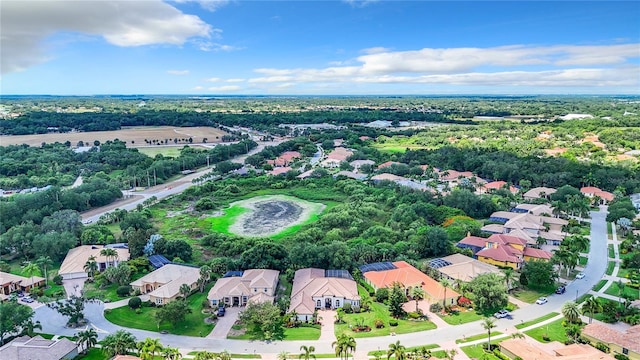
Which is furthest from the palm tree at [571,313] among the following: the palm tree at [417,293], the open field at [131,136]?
the open field at [131,136]

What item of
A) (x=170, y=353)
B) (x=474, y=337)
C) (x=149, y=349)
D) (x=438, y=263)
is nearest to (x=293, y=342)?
(x=170, y=353)

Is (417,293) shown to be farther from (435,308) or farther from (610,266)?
(610,266)

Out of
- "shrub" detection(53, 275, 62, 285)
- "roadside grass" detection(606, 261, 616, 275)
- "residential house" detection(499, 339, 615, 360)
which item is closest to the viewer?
"residential house" detection(499, 339, 615, 360)

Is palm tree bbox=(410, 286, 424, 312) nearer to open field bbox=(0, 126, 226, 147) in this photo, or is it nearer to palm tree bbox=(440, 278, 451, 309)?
palm tree bbox=(440, 278, 451, 309)

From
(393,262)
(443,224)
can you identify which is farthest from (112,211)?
(443,224)

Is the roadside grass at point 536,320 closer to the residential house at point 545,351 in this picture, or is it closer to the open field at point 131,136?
the residential house at point 545,351

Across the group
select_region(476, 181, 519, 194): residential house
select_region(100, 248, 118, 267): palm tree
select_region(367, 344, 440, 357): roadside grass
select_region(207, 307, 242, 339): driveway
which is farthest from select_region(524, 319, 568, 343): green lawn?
select_region(476, 181, 519, 194): residential house

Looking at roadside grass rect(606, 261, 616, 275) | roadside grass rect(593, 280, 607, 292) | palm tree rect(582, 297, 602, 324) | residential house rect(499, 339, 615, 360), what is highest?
palm tree rect(582, 297, 602, 324)
